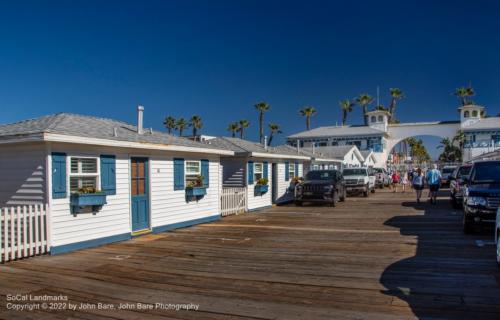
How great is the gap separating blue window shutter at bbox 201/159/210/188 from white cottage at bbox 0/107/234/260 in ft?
1.99

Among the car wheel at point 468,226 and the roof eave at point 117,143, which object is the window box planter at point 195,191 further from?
the car wheel at point 468,226

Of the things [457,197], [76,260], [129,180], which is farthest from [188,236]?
[457,197]

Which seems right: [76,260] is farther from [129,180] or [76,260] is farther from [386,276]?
[386,276]

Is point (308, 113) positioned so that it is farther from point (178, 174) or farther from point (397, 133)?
point (178, 174)

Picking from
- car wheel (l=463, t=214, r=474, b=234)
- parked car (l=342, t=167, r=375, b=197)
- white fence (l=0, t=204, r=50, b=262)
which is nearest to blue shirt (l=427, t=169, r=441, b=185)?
parked car (l=342, t=167, r=375, b=197)

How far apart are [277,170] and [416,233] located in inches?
432

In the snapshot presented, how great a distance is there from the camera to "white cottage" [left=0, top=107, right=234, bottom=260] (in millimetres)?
9375

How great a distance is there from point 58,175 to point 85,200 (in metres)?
0.85

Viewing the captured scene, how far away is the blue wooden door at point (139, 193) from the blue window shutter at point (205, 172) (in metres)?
2.96

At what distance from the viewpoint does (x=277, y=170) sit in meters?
22.2

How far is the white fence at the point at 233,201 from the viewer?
55.2 ft

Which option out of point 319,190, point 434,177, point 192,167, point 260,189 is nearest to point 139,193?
point 192,167

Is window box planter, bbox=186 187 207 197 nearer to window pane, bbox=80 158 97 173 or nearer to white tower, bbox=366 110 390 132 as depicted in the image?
window pane, bbox=80 158 97 173

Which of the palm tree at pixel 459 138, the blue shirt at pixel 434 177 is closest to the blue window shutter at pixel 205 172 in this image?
the blue shirt at pixel 434 177
